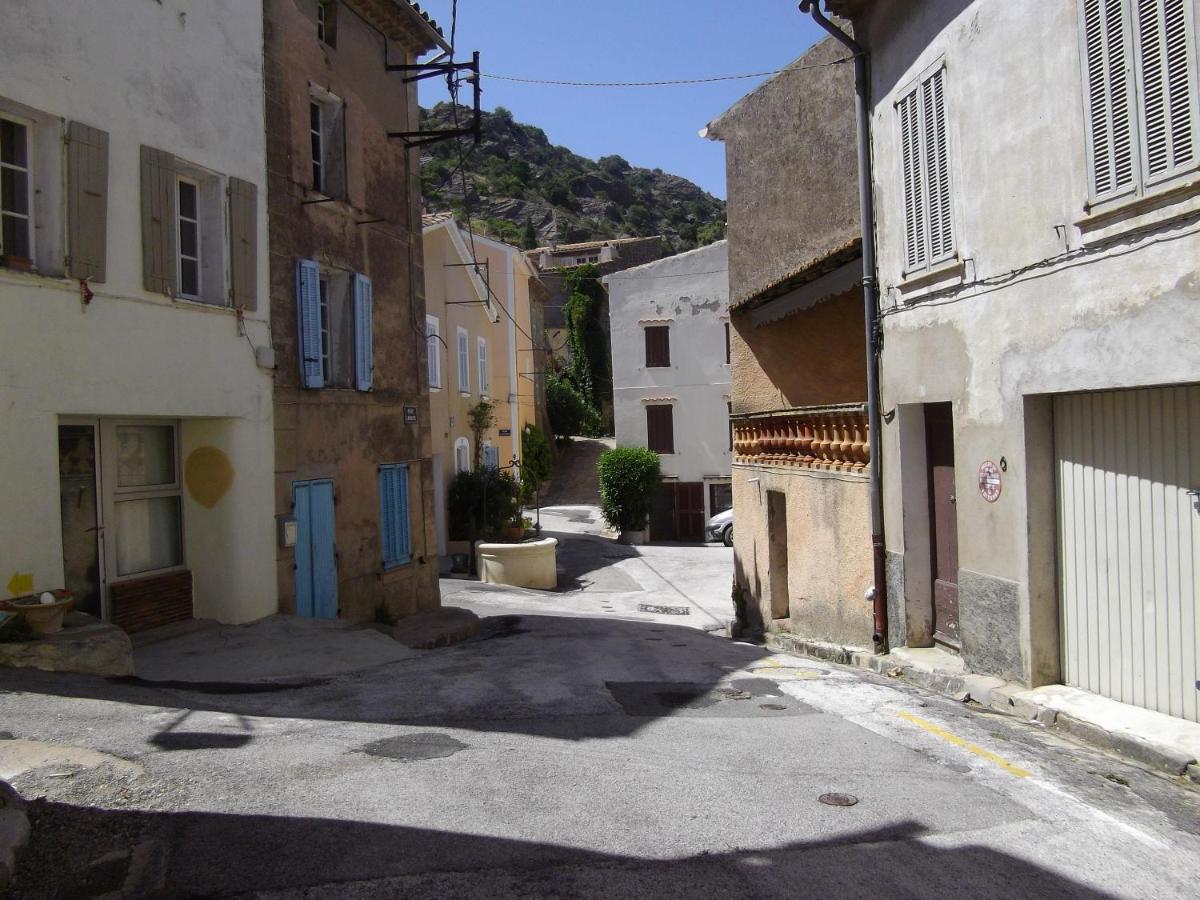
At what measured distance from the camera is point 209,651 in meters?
9.20

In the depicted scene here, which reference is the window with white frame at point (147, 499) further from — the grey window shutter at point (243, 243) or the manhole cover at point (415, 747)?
the manhole cover at point (415, 747)

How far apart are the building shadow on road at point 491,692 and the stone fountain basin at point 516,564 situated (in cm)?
976

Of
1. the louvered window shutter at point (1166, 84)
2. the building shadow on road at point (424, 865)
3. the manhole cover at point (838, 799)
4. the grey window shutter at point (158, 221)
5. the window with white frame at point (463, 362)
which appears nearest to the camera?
the building shadow on road at point (424, 865)

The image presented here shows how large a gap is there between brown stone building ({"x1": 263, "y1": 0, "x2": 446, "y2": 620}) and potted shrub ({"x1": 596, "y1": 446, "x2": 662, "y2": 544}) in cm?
1691

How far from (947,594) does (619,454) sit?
2325cm

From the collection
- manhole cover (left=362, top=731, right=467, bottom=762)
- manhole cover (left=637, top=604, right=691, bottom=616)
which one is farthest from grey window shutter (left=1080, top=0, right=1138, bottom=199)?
manhole cover (left=637, top=604, right=691, bottom=616)

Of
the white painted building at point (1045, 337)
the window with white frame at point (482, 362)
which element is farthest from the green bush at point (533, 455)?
the white painted building at point (1045, 337)

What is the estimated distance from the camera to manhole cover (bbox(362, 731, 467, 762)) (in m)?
5.48

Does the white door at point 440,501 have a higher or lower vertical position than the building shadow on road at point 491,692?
higher

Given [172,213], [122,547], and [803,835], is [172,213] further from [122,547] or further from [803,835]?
[803,835]

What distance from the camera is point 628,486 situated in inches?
1246

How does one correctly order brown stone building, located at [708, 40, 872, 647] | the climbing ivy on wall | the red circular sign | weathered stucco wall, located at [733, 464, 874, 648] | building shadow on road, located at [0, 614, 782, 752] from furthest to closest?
1. the climbing ivy on wall
2. brown stone building, located at [708, 40, 872, 647]
3. weathered stucco wall, located at [733, 464, 874, 648]
4. the red circular sign
5. building shadow on road, located at [0, 614, 782, 752]

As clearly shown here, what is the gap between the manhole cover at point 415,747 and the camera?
5.48m

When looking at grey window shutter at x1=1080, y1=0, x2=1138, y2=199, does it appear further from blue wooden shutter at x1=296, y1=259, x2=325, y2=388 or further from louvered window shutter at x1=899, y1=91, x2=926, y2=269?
blue wooden shutter at x1=296, y1=259, x2=325, y2=388
